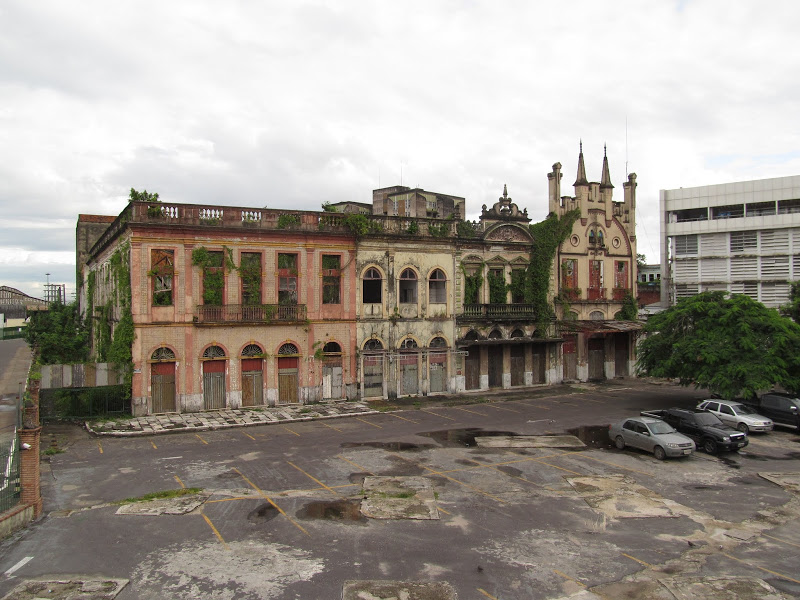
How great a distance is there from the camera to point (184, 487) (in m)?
19.6

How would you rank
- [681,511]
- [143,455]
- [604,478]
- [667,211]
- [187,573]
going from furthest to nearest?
[667,211], [143,455], [604,478], [681,511], [187,573]

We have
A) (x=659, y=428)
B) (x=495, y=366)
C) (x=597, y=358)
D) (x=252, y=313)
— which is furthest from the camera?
(x=597, y=358)

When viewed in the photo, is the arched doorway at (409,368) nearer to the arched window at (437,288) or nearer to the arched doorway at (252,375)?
the arched window at (437,288)

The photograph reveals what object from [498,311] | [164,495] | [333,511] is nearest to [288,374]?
[498,311]

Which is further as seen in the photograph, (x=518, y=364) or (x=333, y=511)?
(x=518, y=364)

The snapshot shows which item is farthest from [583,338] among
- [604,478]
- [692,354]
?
[604,478]

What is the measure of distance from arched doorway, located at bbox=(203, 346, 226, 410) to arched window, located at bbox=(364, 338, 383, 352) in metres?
8.39

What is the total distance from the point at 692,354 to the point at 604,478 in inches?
548

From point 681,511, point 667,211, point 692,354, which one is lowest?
point 681,511

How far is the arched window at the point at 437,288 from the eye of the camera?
3894 cm

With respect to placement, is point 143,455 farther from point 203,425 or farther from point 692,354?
point 692,354

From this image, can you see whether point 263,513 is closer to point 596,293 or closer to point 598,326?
point 598,326

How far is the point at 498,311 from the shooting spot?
134 feet

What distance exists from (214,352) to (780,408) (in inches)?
1117
